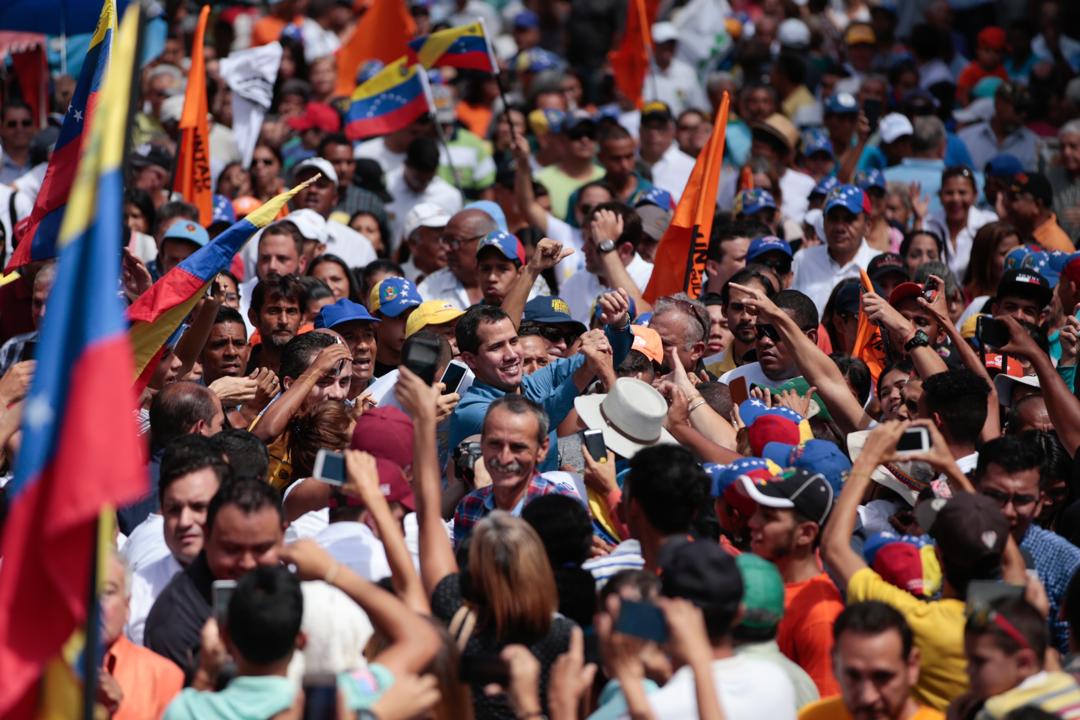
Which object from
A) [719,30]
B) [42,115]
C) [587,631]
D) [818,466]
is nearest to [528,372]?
[818,466]

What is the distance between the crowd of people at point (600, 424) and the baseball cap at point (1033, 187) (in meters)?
0.05

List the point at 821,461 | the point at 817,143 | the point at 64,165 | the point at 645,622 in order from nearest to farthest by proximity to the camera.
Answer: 1. the point at 645,622
2. the point at 821,461
3. the point at 64,165
4. the point at 817,143

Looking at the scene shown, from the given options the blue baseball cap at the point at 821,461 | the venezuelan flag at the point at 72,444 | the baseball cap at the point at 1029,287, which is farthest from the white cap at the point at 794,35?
the venezuelan flag at the point at 72,444

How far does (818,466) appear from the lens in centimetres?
650

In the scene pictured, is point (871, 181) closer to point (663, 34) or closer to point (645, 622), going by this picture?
point (663, 34)

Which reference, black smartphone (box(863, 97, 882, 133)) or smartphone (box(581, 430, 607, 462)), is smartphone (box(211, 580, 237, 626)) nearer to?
smartphone (box(581, 430, 607, 462))

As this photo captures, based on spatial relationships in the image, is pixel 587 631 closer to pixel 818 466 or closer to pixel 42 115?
pixel 818 466

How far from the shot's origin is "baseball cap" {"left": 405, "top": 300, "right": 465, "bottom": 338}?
29.2ft

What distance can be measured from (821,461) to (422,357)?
5.55 ft

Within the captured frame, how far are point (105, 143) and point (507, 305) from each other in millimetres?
4217

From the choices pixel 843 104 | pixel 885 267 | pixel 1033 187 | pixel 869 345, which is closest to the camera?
pixel 869 345

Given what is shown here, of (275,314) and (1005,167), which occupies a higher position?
(275,314)

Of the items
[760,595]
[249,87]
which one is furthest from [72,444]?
[249,87]

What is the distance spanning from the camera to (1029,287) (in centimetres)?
888
